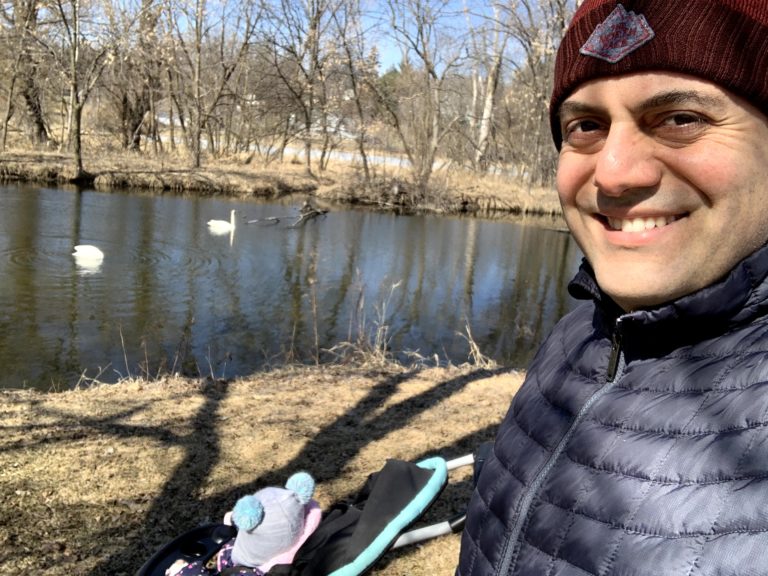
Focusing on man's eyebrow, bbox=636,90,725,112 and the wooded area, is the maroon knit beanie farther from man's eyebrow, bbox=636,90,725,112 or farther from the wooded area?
the wooded area

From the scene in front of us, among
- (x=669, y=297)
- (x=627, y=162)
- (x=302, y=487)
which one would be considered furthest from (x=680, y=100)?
(x=302, y=487)

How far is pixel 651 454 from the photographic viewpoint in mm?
993

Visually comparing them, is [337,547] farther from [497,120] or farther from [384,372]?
[497,120]

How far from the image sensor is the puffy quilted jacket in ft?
2.90

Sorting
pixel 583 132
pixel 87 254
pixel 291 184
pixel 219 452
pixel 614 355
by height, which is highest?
pixel 583 132

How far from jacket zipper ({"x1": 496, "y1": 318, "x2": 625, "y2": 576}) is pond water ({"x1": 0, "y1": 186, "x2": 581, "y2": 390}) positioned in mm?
5185

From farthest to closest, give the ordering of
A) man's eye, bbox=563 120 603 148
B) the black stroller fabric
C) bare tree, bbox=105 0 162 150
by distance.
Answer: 1. bare tree, bbox=105 0 162 150
2. the black stroller fabric
3. man's eye, bbox=563 120 603 148

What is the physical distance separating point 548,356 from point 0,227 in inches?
524

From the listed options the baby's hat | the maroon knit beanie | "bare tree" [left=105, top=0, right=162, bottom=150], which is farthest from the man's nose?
"bare tree" [left=105, top=0, right=162, bottom=150]

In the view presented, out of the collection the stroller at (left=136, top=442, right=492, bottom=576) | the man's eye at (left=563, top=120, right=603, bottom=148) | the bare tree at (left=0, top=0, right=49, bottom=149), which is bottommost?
the stroller at (left=136, top=442, right=492, bottom=576)

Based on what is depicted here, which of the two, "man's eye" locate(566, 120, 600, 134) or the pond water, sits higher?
"man's eye" locate(566, 120, 600, 134)

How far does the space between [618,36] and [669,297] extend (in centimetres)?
44

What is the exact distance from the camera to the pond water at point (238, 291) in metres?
7.41

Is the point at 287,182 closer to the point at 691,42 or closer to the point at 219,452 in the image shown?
the point at 219,452
